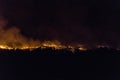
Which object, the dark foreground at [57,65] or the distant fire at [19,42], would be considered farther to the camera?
the distant fire at [19,42]

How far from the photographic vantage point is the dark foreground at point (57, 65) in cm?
1095

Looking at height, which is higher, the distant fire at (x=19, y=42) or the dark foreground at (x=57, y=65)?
the distant fire at (x=19, y=42)

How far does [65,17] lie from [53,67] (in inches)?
145

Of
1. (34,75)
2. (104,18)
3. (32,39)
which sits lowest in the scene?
(34,75)

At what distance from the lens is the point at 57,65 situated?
36.5ft

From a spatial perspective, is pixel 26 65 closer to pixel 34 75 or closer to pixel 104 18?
pixel 34 75

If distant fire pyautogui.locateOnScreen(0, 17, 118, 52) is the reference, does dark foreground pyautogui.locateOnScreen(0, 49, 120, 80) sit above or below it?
below

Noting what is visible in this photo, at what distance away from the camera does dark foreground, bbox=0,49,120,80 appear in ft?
35.9

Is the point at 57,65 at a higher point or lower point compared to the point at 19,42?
lower

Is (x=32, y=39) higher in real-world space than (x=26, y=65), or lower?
higher

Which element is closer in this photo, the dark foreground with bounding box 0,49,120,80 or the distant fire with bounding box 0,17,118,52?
the dark foreground with bounding box 0,49,120,80

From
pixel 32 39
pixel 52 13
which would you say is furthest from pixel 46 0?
pixel 32 39

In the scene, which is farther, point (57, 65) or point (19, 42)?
point (19, 42)

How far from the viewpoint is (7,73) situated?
10992 mm
